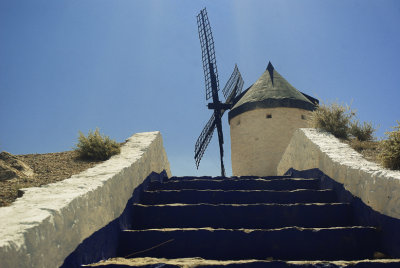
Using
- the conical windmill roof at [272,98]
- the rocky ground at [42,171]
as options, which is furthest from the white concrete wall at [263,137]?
A: the rocky ground at [42,171]

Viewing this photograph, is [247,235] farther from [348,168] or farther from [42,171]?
[42,171]

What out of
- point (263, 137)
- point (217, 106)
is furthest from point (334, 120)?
point (217, 106)

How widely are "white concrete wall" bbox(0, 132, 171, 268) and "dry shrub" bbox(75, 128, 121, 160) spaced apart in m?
0.43

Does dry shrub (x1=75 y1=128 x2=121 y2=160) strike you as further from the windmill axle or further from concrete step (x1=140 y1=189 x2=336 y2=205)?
the windmill axle

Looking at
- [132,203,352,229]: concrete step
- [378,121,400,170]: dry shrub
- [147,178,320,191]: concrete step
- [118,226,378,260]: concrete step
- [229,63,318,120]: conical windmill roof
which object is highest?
[229,63,318,120]: conical windmill roof

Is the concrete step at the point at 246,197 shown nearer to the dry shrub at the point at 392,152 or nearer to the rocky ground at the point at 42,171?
the dry shrub at the point at 392,152

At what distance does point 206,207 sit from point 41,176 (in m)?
1.92

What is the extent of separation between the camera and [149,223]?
358cm

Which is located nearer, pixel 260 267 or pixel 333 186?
pixel 260 267

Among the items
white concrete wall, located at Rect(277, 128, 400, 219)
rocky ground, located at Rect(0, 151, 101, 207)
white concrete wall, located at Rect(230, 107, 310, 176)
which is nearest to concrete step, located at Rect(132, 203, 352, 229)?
white concrete wall, located at Rect(277, 128, 400, 219)

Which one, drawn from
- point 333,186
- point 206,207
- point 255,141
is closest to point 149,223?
point 206,207

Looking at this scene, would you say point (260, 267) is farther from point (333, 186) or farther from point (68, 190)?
point (333, 186)

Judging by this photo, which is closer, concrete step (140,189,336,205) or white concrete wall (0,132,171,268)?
white concrete wall (0,132,171,268)

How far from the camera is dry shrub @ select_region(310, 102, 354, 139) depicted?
18.3 feet
